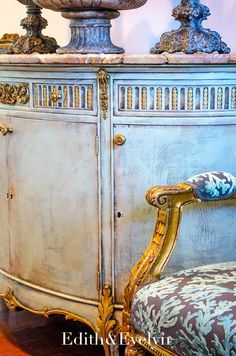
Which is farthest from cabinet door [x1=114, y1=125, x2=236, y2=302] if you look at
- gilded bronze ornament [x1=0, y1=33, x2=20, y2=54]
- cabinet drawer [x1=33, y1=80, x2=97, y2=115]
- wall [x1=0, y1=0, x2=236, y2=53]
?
gilded bronze ornament [x1=0, y1=33, x2=20, y2=54]

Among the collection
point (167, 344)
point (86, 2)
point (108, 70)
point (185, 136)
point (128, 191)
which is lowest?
point (167, 344)

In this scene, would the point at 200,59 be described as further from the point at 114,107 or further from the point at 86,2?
the point at 86,2

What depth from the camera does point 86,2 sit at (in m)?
1.67

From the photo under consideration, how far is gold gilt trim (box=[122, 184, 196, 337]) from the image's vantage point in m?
1.39

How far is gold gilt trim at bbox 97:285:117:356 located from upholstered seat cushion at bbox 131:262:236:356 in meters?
0.36

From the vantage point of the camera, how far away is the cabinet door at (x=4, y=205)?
1.91m

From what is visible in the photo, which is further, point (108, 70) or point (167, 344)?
point (108, 70)

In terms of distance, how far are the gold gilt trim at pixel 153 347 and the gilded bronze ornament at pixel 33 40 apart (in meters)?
1.02

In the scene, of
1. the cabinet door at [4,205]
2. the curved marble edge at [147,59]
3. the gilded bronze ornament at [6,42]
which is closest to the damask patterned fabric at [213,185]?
the curved marble edge at [147,59]

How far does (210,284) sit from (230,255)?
1.32ft

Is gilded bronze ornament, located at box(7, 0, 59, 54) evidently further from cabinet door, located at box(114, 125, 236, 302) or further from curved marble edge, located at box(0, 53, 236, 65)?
cabinet door, located at box(114, 125, 236, 302)

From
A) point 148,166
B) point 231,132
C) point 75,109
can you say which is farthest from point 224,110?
point 75,109

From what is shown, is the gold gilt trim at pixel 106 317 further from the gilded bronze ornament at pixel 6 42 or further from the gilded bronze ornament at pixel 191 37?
the gilded bronze ornament at pixel 6 42

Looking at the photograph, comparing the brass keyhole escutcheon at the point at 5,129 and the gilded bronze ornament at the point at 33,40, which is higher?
the gilded bronze ornament at the point at 33,40
